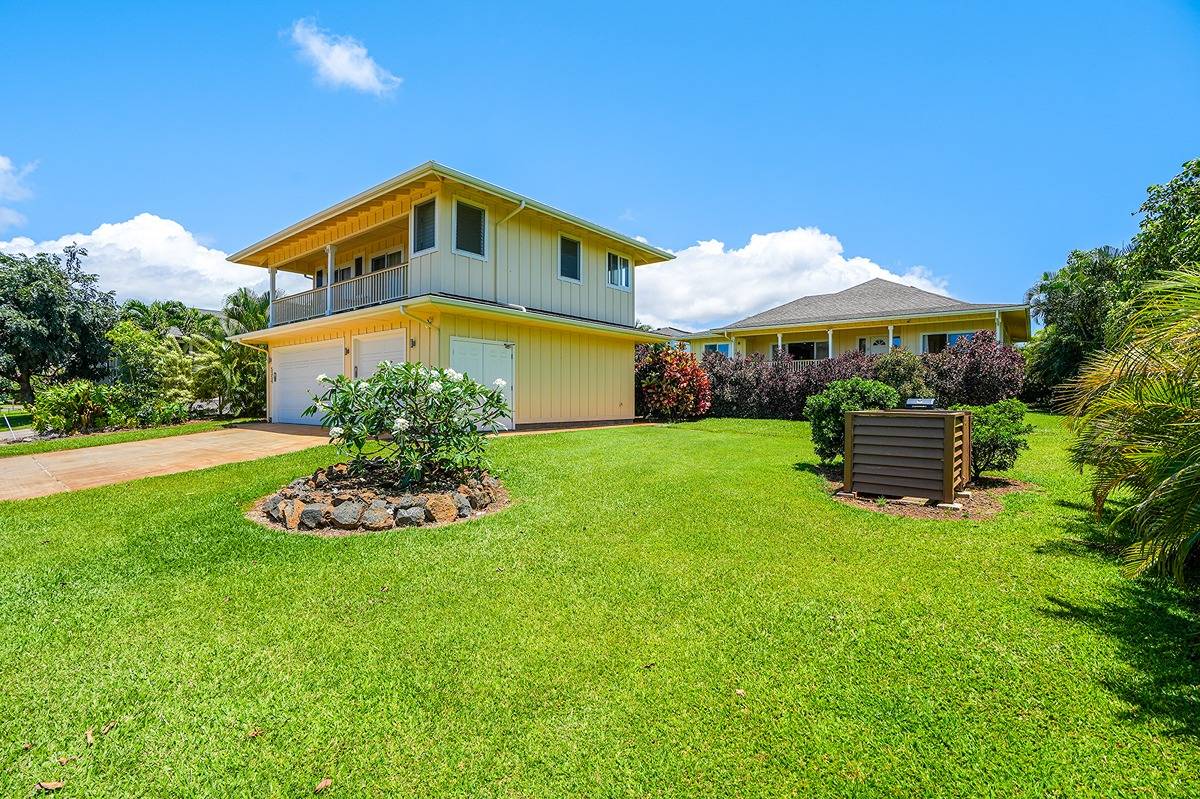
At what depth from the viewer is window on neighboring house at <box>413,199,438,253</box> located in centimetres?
1225

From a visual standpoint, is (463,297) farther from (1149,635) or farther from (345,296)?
(1149,635)

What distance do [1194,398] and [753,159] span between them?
11.3 metres

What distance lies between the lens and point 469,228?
12.7m

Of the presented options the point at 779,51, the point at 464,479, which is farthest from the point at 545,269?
the point at 464,479

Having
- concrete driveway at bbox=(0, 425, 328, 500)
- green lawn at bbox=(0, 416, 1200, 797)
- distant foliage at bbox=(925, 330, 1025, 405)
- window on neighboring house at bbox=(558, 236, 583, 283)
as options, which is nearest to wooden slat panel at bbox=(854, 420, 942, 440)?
green lawn at bbox=(0, 416, 1200, 797)

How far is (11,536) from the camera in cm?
494

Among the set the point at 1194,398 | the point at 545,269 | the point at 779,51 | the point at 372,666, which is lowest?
the point at 372,666

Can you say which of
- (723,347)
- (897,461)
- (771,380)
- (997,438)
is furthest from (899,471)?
(723,347)

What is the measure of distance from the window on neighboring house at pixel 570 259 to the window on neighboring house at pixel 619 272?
130cm

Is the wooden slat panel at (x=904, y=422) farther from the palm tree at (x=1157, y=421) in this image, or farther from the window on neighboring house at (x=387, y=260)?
the window on neighboring house at (x=387, y=260)

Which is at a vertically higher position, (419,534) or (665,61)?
(665,61)

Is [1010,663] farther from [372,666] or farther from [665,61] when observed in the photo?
[665,61]

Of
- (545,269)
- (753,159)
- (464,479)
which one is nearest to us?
(464,479)

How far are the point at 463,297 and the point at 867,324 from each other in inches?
677
